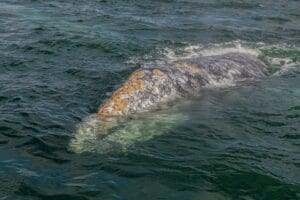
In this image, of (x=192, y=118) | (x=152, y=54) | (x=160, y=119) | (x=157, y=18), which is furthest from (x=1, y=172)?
(x=157, y=18)

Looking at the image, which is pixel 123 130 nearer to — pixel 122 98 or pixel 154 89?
pixel 122 98

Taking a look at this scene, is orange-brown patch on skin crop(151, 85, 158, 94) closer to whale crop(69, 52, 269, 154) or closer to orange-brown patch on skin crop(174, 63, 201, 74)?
whale crop(69, 52, 269, 154)

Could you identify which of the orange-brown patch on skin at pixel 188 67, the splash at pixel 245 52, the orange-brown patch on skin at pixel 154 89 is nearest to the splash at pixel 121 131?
the orange-brown patch on skin at pixel 154 89

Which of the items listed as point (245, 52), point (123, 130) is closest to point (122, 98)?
point (123, 130)

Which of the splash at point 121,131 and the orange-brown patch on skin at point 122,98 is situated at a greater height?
the orange-brown patch on skin at point 122,98

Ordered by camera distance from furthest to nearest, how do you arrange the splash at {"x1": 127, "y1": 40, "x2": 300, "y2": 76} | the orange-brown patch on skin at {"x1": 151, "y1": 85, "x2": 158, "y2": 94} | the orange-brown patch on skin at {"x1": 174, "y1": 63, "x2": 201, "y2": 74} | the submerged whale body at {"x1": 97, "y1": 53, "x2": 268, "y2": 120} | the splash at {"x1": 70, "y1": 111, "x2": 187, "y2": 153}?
1. the splash at {"x1": 127, "y1": 40, "x2": 300, "y2": 76}
2. the orange-brown patch on skin at {"x1": 174, "y1": 63, "x2": 201, "y2": 74}
3. the orange-brown patch on skin at {"x1": 151, "y1": 85, "x2": 158, "y2": 94}
4. the submerged whale body at {"x1": 97, "y1": 53, "x2": 268, "y2": 120}
5. the splash at {"x1": 70, "y1": 111, "x2": 187, "y2": 153}

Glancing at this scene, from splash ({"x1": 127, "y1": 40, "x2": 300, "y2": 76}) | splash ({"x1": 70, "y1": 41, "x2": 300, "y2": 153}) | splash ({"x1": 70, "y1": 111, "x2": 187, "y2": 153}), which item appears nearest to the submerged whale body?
splash ({"x1": 70, "y1": 41, "x2": 300, "y2": 153})

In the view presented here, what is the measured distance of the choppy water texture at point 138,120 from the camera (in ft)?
25.9

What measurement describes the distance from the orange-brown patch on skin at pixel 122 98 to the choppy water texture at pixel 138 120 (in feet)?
1.41

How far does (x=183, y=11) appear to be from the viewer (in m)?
20.2

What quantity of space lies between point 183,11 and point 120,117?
36.9 ft

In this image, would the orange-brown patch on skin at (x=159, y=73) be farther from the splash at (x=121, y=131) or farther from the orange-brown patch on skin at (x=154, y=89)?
the splash at (x=121, y=131)

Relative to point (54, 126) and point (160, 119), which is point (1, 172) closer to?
point (54, 126)

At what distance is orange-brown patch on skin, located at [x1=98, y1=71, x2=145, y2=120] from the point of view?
32.7 ft
